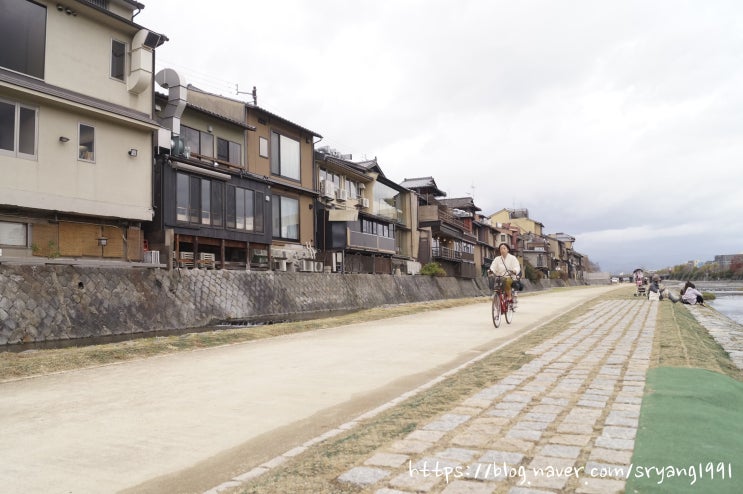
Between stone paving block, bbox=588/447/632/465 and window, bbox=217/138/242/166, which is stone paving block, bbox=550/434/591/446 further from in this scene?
window, bbox=217/138/242/166

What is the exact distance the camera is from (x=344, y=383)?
257 inches

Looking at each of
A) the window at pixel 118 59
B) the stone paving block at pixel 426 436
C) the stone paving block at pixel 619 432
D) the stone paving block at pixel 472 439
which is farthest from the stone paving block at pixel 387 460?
the window at pixel 118 59

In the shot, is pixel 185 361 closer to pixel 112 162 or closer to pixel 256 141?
pixel 112 162

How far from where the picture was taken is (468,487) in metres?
2.95

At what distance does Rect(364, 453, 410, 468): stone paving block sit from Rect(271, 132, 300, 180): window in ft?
94.5

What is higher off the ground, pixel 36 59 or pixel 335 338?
pixel 36 59

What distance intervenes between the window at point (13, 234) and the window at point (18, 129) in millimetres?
2407

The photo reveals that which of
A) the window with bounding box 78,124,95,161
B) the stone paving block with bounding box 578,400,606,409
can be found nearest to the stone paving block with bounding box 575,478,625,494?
the stone paving block with bounding box 578,400,606,409

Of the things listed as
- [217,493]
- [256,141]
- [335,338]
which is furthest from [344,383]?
[256,141]

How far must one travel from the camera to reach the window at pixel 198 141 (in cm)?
2576

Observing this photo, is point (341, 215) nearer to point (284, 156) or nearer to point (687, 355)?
point (284, 156)

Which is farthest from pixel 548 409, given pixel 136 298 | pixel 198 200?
pixel 198 200

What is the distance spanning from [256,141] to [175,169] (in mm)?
7402

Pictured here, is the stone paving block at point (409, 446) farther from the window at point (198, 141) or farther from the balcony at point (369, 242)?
the balcony at point (369, 242)
